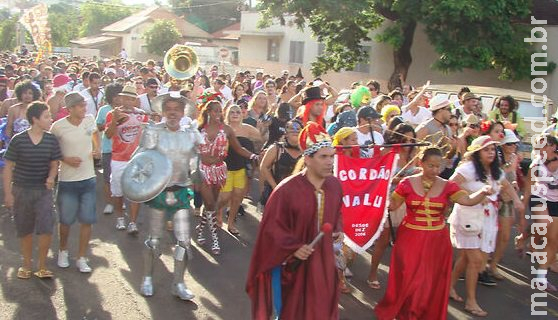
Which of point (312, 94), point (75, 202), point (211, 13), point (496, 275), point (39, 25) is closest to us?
point (75, 202)

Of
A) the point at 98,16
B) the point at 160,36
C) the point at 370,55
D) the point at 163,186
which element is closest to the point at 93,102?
the point at 163,186

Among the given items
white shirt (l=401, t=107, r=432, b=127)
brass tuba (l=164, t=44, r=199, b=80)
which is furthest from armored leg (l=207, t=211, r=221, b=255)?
white shirt (l=401, t=107, r=432, b=127)

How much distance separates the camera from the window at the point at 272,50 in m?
37.8

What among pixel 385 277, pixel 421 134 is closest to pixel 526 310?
pixel 385 277

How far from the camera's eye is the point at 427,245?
17.3ft

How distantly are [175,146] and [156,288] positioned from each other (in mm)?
1479

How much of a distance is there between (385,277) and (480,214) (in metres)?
1.52

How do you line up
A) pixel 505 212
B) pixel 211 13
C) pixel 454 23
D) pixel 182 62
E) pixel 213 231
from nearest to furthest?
pixel 505 212 < pixel 213 231 < pixel 182 62 < pixel 454 23 < pixel 211 13

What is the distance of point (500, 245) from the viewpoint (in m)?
7.00

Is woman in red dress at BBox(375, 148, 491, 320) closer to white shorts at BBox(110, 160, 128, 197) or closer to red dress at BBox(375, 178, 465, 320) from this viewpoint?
red dress at BBox(375, 178, 465, 320)

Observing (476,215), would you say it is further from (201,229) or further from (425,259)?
(201,229)

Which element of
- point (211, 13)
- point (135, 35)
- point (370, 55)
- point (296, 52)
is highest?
point (211, 13)

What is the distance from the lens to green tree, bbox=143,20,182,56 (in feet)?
152

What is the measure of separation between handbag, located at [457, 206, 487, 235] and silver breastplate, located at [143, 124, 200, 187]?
272 cm
